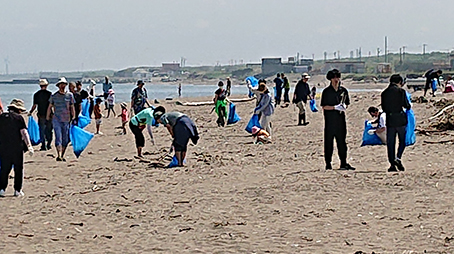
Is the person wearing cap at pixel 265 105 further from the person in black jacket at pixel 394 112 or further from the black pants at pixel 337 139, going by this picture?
the person in black jacket at pixel 394 112

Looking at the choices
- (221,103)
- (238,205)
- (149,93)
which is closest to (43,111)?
(238,205)

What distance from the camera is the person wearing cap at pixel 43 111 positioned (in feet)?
47.6

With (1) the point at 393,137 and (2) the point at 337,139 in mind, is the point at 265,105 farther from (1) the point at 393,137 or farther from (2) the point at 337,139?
(1) the point at 393,137

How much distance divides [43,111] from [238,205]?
7.20 metres

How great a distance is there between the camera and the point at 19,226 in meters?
8.09

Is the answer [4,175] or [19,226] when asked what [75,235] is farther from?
[4,175]

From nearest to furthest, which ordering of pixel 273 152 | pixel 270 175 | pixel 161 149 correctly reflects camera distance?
1. pixel 270 175
2. pixel 273 152
3. pixel 161 149

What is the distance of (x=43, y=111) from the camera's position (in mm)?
14859

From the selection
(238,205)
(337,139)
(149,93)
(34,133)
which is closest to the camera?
(238,205)

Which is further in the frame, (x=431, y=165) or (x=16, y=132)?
(x=431, y=165)

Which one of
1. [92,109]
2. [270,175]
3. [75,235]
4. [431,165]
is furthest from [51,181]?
[92,109]

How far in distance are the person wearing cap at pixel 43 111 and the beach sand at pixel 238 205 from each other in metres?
1.00

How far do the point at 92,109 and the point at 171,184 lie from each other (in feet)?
35.7

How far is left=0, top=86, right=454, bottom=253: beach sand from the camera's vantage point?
23.2 feet
